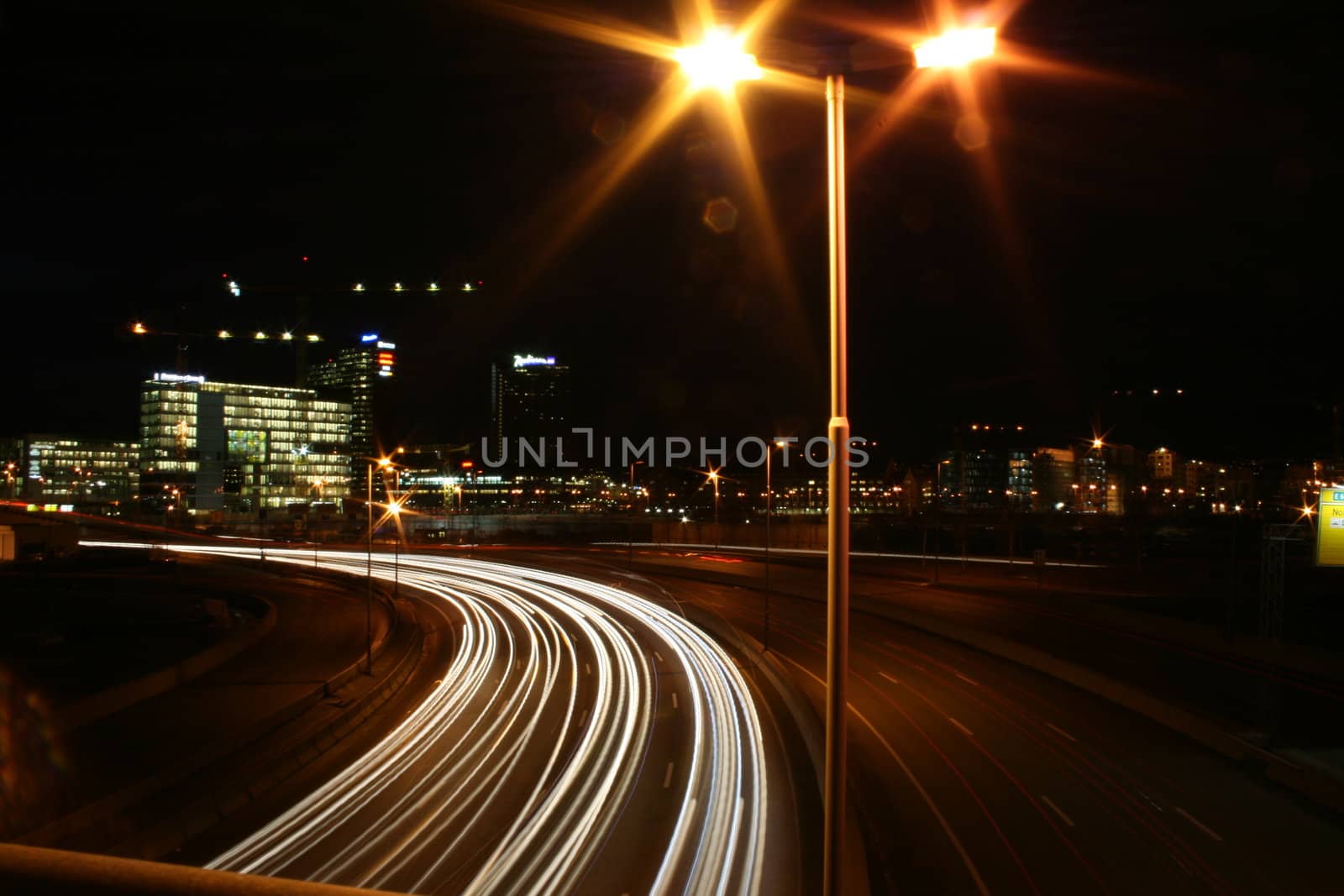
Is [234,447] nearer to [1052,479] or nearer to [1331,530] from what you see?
[1052,479]

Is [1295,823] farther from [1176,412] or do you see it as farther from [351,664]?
[1176,412]

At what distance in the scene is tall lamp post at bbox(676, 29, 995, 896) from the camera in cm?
457

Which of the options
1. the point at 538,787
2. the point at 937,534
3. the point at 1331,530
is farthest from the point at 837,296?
the point at 937,534

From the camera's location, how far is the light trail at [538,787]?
35.7ft

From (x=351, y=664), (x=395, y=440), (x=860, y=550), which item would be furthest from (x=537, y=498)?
(x=351, y=664)

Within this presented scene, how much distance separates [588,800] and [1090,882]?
7259 millimetres

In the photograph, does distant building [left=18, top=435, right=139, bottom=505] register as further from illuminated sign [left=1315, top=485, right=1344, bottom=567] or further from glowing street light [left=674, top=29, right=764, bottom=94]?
glowing street light [left=674, top=29, right=764, bottom=94]

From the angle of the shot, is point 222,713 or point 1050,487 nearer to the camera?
point 222,713

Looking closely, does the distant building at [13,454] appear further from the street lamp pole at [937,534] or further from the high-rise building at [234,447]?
the street lamp pole at [937,534]

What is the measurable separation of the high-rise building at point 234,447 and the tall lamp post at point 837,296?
12268cm

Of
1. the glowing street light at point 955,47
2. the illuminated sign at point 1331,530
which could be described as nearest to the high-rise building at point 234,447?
the illuminated sign at point 1331,530

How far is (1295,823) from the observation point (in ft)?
41.9

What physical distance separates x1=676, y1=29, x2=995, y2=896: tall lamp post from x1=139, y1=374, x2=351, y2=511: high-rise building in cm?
12268

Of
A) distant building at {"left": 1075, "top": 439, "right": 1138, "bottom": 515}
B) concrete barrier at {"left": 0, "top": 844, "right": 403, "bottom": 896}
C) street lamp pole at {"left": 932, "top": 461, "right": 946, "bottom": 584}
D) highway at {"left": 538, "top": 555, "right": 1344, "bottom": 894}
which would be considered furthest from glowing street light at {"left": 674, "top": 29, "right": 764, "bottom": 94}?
distant building at {"left": 1075, "top": 439, "right": 1138, "bottom": 515}
